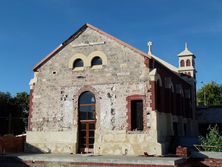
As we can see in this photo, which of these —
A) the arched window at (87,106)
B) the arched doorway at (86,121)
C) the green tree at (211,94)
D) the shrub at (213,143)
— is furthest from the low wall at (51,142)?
the green tree at (211,94)

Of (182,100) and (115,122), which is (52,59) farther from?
(182,100)

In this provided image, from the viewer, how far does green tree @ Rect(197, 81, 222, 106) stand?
56.4m

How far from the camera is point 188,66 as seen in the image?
111 ft

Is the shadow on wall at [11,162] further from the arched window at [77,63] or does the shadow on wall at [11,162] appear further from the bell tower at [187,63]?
the bell tower at [187,63]

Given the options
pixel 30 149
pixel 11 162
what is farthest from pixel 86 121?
pixel 11 162

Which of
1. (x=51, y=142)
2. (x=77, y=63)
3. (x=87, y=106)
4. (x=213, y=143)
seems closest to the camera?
(x=213, y=143)

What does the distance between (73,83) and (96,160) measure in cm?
760

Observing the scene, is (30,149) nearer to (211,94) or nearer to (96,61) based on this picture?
(96,61)

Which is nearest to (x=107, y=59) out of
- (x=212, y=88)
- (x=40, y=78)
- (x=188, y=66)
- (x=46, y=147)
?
(x=40, y=78)

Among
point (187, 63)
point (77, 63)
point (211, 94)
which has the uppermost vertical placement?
point (187, 63)

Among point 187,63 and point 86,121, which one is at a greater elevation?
point 187,63

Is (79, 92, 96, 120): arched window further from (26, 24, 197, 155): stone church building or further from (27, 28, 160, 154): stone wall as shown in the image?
(27, 28, 160, 154): stone wall

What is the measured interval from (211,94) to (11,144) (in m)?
42.5

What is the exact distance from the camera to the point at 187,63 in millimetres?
34406
